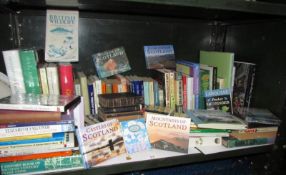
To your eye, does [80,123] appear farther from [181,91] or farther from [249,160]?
[249,160]

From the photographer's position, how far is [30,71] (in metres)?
0.74

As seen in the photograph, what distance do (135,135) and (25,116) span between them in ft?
1.10

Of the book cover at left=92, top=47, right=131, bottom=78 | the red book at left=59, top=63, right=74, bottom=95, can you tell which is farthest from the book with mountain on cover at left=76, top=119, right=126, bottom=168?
the book cover at left=92, top=47, right=131, bottom=78

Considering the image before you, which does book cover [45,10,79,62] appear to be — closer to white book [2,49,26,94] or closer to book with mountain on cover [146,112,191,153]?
white book [2,49,26,94]

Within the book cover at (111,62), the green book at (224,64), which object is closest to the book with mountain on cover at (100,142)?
the book cover at (111,62)

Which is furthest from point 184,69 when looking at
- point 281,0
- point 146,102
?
point 281,0

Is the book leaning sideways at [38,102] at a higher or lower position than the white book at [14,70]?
lower

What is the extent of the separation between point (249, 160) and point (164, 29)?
2.25 feet

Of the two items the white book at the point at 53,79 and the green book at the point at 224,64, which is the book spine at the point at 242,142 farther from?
the white book at the point at 53,79

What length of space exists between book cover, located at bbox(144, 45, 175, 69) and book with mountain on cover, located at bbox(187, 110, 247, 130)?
0.30 metres

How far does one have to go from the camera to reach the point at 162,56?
1.04 meters

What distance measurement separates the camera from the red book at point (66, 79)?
30.4 inches

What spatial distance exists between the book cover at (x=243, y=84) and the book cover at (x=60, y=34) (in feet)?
2.23

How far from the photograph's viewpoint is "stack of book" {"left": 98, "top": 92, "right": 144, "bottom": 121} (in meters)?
0.76
